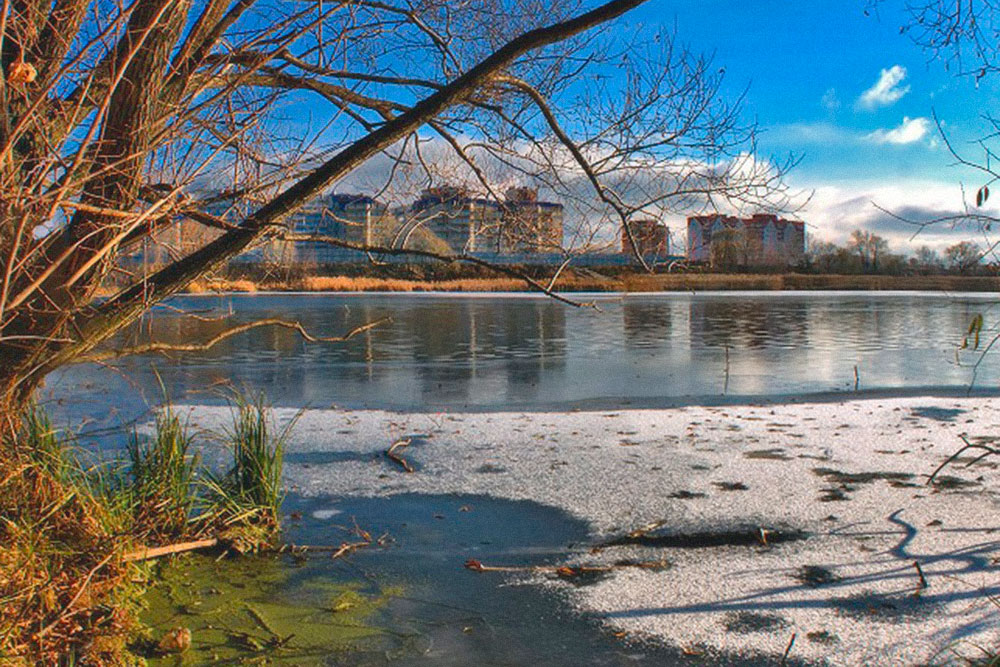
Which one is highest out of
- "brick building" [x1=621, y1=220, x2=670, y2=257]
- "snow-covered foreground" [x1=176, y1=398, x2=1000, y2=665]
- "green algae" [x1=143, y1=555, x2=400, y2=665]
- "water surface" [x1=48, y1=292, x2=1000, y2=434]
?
"brick building" [x1=621, y1=220, x2=670, y2=257]

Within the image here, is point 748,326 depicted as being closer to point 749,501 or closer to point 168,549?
point 749,501

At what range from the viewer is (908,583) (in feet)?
12.2

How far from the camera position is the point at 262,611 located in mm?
3561

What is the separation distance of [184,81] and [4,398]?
1543 millimetres

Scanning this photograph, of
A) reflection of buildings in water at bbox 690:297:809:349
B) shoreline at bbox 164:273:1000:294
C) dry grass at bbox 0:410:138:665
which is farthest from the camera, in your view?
shoreline at bbox 164:273:1000:294

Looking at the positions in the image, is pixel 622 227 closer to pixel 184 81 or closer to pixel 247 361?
pixel 184 81

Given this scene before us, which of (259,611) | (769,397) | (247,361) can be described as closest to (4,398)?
(259,611)

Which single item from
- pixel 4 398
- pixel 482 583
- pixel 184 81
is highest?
pixel 184 81

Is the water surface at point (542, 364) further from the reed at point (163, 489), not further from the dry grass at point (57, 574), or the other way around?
the dry grass at point (57, 574)

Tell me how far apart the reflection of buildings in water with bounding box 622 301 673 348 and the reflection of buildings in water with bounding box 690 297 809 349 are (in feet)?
2.33

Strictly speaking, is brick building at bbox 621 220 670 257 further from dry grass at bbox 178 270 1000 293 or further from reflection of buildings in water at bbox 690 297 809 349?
dry grass at bbox 178 270 1000 293

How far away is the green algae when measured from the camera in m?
3.19

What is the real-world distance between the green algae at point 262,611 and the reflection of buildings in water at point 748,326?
13198 mm

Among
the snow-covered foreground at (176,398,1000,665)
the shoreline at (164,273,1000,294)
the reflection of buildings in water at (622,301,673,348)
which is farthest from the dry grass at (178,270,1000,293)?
the snow-covered foreground at (176,398,1000,665)
